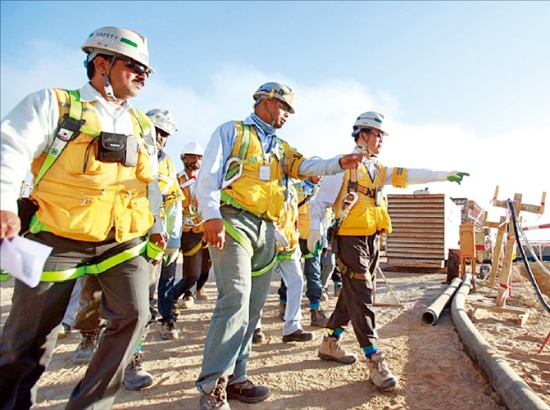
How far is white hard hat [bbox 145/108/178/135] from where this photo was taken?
4.57 meters

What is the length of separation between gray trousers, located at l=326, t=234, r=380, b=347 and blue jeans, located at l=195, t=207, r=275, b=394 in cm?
91

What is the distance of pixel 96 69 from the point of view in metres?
2.58

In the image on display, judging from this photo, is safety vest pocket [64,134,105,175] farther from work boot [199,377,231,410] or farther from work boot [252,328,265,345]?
work boot [252,328,265,345]

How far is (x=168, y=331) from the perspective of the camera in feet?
16.4

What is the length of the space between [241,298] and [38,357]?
1270mm

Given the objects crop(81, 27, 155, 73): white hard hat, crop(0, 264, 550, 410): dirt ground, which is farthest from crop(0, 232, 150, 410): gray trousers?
crop(81, 27, 155, 73): white hard hat

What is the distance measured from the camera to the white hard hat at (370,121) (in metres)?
4.02

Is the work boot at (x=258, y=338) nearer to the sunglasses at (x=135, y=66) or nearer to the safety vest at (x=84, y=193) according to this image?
the safety vest at (x=84, y=193)

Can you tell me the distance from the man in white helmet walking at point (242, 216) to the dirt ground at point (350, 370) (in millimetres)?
504

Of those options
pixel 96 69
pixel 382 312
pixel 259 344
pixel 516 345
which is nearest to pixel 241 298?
pixel 96 69

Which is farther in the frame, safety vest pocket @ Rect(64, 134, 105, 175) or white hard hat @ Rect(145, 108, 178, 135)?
white hard hat @ Rect(145, 108, 178, 135)

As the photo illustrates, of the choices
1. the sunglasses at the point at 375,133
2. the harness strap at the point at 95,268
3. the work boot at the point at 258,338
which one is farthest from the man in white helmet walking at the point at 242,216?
the work boot at the point at 258,338

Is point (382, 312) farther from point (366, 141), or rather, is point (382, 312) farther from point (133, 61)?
point (133, 61)

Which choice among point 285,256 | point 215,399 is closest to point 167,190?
point 285,256
